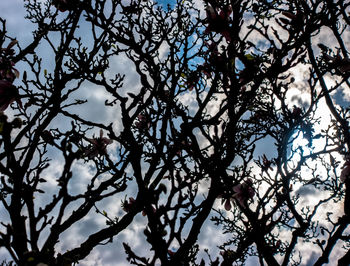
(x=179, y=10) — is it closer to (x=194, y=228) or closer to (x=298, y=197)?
(x=194, y=228)

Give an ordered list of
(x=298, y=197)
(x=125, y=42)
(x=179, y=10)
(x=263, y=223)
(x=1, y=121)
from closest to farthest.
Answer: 1. (x=1, y=121)
2. (x=263, y=223)
3. (x=125, y=42)
4. (x=179, y=10)
5. (x=298, y=197)

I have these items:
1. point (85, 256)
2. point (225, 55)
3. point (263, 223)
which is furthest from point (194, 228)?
point (225, 55)

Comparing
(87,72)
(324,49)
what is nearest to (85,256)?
Answer: (87,72)

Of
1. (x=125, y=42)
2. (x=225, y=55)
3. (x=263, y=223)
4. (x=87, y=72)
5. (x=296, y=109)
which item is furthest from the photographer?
(x=296, y=109)

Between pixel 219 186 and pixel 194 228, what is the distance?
328 millimetres

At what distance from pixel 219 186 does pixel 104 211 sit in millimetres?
1853

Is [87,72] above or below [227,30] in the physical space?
above

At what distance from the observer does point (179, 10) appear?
460cm

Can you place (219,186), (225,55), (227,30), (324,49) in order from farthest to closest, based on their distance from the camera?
(324,49), (227,30), (225,55), (219,186)

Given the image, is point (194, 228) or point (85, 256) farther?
point (85, 256)

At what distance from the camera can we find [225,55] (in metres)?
2.26

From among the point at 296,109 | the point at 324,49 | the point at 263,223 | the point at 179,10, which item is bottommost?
the point at 263,223

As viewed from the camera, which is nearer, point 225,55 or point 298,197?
point 225,55

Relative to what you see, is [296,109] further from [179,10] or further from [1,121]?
[1,121]
